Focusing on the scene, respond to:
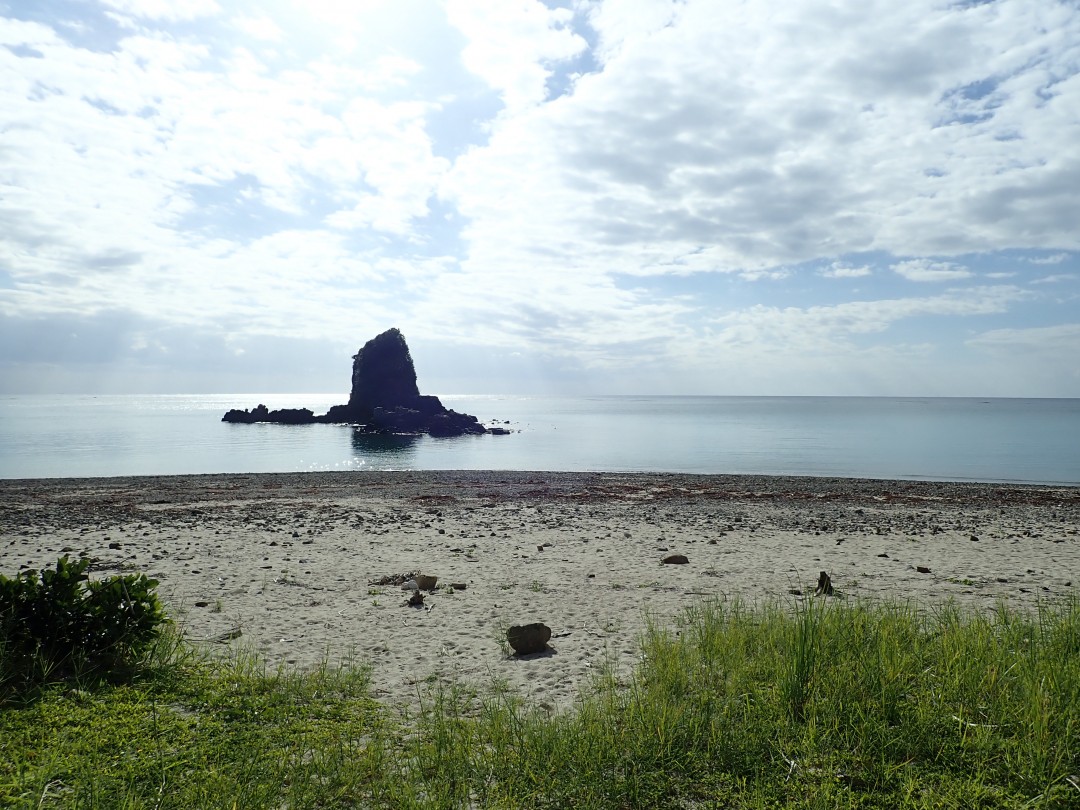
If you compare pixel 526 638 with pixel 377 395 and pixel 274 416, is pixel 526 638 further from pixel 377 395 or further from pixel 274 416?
pixel 274 416

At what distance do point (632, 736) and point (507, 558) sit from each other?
9900mm

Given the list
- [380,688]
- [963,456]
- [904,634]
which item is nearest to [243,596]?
[380,688]

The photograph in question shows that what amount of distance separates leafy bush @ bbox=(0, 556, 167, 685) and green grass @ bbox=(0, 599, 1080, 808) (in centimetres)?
38

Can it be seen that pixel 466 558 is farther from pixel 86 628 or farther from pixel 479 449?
pixel 479 449

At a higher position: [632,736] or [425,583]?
[632,736]

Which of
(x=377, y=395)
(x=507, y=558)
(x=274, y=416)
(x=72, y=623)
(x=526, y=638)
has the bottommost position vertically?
(x=507, y=558)

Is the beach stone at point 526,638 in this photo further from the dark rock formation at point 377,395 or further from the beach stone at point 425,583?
the dark rock formation at point 377,395

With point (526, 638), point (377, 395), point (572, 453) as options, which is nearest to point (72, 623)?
point (526, 638)

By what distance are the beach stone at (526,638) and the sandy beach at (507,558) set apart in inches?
8.6

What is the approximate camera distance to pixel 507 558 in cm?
1513

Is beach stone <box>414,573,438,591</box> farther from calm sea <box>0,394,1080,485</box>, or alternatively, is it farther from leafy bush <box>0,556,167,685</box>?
calm sea <box>0,394,1080,485</box>

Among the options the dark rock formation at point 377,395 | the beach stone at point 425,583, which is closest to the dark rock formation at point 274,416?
the dark rock formation at point 377,395

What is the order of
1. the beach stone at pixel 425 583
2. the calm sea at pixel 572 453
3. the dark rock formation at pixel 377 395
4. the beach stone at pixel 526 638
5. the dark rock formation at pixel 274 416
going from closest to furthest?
1. the beach stone at pixel 526 638
2. the beach stone at pixel 425 583
3. the calm sea at pixel 572 453
4. the dark rock formation at pixel 377 395
5. the dark rock formation at pixel 274 416

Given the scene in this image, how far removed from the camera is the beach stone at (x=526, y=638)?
8305 millimetres
